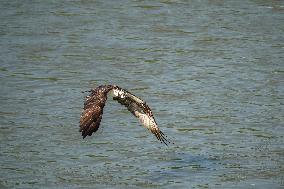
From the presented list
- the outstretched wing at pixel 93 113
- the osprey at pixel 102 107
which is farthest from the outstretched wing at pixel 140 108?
the outstretched wing at pixel 93 113

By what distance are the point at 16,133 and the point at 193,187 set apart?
3855 millimetres

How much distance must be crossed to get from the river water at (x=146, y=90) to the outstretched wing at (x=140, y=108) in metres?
1.08

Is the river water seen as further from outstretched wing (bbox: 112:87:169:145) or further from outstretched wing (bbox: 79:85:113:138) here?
outstretched wing (bbox: 79:85:113:138)

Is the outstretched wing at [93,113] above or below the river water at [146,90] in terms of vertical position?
above

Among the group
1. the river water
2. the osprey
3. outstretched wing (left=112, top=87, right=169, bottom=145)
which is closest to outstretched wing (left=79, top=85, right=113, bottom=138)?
the osprey

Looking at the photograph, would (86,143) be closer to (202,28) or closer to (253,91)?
(253,91)

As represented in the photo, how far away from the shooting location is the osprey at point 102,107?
10484 millimetres

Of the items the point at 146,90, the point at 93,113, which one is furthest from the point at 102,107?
the point at 146,90

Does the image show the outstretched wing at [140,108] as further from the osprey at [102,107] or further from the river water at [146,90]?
the river water at [146,90]

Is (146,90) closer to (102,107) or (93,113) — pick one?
(102,107)

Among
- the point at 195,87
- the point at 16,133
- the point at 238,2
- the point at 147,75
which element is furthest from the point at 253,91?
the point at 238,2

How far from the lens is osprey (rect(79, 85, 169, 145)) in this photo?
1048cm

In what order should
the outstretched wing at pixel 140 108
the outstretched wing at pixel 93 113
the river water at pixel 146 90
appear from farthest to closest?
the river water at pixel 146 90 → the outstretched wing at pixel 140 108 → the outstretched wing at pixel 93 113

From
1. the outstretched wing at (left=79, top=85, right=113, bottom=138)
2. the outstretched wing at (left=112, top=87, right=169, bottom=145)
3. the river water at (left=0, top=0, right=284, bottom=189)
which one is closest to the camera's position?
the outstretched wing at (left=79, top=85, right=113, bottom=138)
